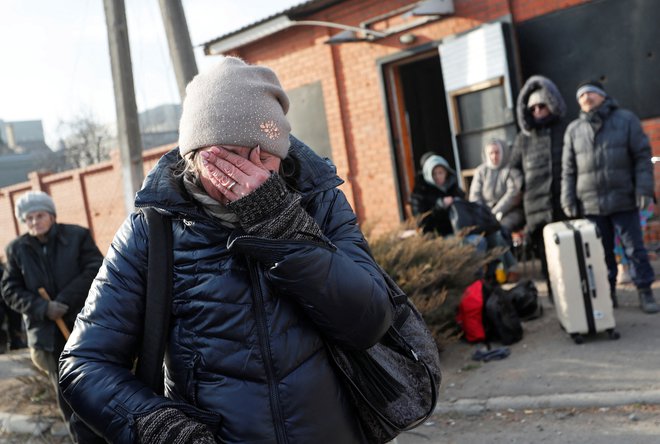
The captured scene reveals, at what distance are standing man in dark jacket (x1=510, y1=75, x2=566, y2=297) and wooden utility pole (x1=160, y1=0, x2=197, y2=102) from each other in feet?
10.5

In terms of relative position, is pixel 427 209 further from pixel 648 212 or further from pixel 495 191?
pixel 648 212

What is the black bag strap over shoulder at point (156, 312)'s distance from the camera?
77.9 inches

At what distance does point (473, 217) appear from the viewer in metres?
8.17

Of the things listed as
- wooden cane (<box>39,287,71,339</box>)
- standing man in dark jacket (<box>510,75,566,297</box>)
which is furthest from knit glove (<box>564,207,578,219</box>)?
wooden cane (<box>39,287,71,339</box>)

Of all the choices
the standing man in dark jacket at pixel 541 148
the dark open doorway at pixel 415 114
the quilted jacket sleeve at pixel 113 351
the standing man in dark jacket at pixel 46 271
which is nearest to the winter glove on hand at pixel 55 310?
the standing man in dark jacket at pixel 46 271

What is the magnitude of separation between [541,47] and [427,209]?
270cm

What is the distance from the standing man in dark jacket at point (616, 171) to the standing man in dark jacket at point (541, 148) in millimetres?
409

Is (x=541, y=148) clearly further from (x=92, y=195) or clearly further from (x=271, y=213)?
(x=92, y=195)

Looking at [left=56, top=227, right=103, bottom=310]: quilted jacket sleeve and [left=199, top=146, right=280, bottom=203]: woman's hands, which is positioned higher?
[left=199, top=146, right=280, bottom=203]: woman's hands

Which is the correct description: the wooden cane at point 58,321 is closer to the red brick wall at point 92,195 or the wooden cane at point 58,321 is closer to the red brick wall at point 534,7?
the red brick wall at point 534,7

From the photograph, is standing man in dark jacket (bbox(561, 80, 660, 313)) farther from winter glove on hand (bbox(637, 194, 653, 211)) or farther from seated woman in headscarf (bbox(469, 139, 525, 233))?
seated woman in headscarf (bbox(469, 139, 525, 233))

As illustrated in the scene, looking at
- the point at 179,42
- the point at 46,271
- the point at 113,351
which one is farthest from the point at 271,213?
the point at 179,42

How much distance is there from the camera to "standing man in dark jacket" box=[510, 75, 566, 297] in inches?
280

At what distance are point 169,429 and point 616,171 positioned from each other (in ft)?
18.3
